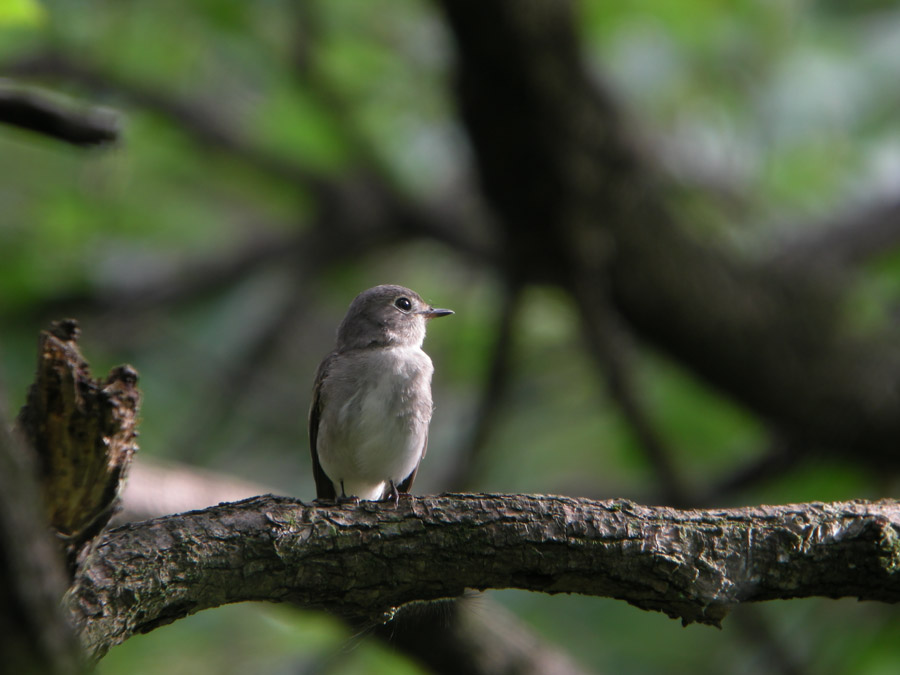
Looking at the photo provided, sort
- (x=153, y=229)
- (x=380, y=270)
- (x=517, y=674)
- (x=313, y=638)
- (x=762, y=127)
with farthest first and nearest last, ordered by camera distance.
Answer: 1. (x=380, y=270)
2. (x=153, y=229)
3. (x=762, y=127)
4. (x=313, y=638)
5. (x=517, y=674)

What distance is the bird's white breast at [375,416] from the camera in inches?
187

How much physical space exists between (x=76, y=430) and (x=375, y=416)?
219cm

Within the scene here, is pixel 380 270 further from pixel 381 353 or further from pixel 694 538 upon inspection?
pixel 694 538

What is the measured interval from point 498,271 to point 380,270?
5.66 ft

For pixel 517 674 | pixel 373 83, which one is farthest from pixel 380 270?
pixel 517 674

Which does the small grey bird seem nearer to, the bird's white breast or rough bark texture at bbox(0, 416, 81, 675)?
the bird's white breast

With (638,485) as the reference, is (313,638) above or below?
below

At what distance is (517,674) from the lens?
16.3 feet

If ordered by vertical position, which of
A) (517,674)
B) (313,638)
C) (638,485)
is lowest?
(313,638)

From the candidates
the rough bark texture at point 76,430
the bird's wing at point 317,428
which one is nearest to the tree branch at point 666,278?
the bird's wing at point 317,428

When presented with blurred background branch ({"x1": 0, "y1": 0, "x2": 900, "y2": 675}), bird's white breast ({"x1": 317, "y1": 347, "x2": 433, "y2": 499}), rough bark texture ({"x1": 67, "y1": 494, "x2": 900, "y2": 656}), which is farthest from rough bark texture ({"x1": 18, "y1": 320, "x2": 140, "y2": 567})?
blurred background branch ({"x1": 0, "y1": 0, "x2": 900, "y2": 675})

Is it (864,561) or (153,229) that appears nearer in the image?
(864,561)

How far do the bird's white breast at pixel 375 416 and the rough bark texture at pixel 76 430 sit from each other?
216cm

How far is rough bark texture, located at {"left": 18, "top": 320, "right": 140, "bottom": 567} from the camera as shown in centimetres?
261
